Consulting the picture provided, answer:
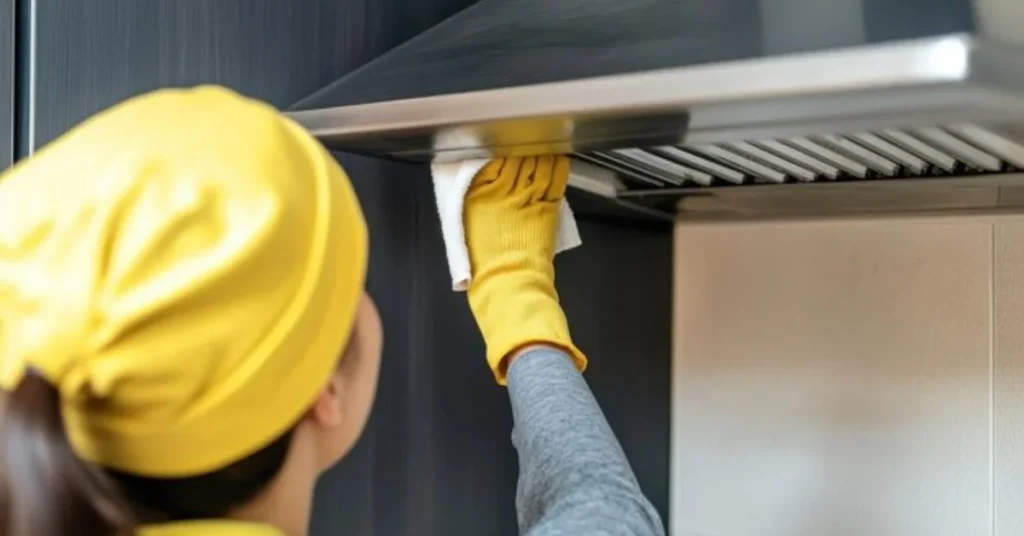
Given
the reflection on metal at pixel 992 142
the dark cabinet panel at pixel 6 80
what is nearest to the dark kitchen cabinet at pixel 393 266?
the dark cabinet panel at pixel 6 80

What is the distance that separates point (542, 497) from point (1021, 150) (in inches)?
13.4

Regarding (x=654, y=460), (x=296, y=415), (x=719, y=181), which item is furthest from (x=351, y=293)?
(x=654, y=460)

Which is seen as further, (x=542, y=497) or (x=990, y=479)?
(x=990, y=479)

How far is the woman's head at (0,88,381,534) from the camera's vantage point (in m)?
0.38

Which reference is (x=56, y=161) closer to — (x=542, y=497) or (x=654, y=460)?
(x=542, y=497)

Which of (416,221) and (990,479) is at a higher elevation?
(416,221)

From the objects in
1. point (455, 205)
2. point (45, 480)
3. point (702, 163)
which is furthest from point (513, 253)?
point (45, 480)

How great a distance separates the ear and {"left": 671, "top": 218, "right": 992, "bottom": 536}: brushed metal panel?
60cm

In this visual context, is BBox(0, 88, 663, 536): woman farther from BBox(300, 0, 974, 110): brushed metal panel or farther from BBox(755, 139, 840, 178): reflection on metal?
BBox(755, 139, 840, 178): reflection on metal

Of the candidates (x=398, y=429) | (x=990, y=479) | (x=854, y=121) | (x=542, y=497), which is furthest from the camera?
(x=990, y=479)

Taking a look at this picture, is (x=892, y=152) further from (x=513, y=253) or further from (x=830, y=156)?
(x=513, y=253)

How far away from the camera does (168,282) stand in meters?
0.39

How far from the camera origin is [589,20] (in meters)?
0.67

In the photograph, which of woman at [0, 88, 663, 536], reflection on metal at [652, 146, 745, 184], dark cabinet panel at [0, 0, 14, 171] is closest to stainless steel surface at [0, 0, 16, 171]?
dark cabinet panel at [0, 0, 14, 171]
